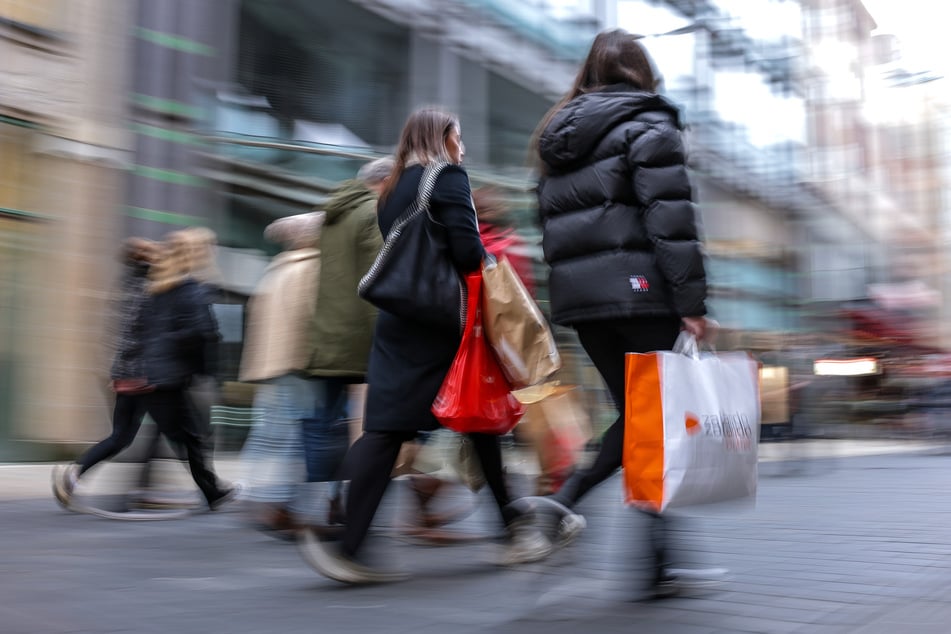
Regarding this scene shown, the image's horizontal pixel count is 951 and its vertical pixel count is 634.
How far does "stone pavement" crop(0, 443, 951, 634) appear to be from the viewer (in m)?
3.26

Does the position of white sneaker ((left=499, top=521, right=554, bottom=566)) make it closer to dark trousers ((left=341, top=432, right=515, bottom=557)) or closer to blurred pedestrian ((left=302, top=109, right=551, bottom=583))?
blurred pedestrian ((left=302, top=109, right=551, bottom=583))

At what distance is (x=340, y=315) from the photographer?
506 cm

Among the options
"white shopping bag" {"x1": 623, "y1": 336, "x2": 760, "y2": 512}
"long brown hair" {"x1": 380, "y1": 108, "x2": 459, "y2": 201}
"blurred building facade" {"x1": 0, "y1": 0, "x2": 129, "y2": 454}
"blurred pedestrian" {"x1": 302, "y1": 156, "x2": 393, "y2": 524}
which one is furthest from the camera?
"blurred building facade" {"x1": 0, "y1": 0, "x2": 129, "y2": 454}

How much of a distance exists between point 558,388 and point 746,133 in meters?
19.1

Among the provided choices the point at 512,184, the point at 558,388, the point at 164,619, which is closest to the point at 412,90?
the point at 512,184

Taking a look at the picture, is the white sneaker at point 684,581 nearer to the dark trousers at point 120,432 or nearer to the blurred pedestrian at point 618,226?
the blurred pedestrian at point 618,226

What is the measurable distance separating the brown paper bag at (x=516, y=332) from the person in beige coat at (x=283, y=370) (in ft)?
5.17

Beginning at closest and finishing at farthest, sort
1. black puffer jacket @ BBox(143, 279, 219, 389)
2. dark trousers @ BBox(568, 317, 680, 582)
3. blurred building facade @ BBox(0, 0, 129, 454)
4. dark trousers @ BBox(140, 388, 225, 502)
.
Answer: dark trousers @ BBox(568, 317, 680, 582), black puffer jacket @ BBox(143, 279, 219, 389), dark trousers @ BBox(140, 388, 225, 502), blurred building facade @ BBox(0, 0, 129, 454)

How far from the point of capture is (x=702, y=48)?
22047 mm

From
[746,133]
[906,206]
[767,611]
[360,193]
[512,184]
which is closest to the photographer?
[767,611]

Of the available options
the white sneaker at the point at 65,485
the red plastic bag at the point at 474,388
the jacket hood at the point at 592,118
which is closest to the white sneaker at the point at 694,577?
the red plastic bag at the point at 474,388

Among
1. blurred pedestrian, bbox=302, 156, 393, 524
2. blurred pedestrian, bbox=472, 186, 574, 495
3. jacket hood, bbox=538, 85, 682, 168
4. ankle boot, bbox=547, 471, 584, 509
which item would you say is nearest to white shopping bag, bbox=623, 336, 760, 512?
ankle boot, bbox=547, 471, 584, 509

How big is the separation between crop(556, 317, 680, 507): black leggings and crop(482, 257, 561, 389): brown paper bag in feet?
0.52

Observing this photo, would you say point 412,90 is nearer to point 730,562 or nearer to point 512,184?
point 512,184
